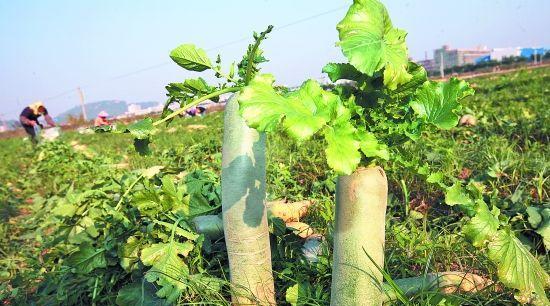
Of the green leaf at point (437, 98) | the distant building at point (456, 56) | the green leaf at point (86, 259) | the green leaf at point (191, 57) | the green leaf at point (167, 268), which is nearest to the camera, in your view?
the green leaf at point (437, 98)

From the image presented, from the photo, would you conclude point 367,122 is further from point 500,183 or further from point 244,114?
point 500,183

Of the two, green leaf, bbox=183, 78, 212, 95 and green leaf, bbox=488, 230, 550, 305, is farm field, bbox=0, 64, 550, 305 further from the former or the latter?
green leaf, bbox=183, 78, 212, 95

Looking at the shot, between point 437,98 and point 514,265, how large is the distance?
549mm

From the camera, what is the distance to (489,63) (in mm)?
60500

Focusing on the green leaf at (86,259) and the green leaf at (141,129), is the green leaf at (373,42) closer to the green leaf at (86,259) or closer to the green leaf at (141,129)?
the green leaf at (141,129)

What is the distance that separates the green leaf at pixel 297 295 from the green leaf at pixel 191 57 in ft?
2.73

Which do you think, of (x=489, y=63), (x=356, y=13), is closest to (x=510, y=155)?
(x=356, y=13)

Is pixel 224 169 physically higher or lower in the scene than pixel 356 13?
lower

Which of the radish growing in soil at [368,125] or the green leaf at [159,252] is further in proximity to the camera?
the green leaf at [159,252]

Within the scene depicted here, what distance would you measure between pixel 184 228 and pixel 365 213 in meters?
0.97

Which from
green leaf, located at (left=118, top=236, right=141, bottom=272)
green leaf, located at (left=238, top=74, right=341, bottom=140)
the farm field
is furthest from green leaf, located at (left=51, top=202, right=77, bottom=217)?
green leaf, located at (left=238, top=74, right=341, bottom=140)

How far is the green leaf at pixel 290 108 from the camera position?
896 mm

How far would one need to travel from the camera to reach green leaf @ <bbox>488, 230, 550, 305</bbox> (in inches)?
47.9

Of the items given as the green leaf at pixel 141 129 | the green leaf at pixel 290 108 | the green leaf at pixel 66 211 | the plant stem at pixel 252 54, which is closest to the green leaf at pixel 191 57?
the plant stem at pixel 252 54
